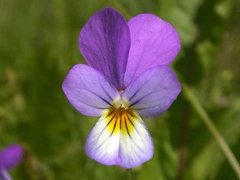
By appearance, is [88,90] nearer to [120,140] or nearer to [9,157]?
[120,140]

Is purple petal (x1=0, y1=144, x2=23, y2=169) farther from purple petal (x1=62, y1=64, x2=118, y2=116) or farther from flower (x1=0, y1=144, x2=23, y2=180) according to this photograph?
purple petal (x1=62, y1=64, x2=118, y2=116)

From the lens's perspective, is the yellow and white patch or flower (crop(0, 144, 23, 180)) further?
flower (crop(0, 144, 23, 180))

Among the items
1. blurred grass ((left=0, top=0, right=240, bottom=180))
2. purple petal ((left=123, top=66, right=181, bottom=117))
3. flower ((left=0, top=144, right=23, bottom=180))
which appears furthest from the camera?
blurred grass ((left=0, top=0, right=240, bottom=180))

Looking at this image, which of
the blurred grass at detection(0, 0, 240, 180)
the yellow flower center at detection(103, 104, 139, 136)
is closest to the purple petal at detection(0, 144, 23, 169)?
the blurred grass at detection(0, 0, 240, 180)

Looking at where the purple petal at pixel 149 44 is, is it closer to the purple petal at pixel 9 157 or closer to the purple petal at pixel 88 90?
the purple petal at pixel 88 90

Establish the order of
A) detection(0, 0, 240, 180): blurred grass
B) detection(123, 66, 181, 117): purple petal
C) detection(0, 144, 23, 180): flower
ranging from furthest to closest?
detection(0, 0, 240, 180): blurred grass, detection(0, 144, 23, 180): flower, detection(123, 66, 181, 117): purple petal

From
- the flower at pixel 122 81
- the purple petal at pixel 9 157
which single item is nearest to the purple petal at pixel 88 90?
the flower at pixel 122 81

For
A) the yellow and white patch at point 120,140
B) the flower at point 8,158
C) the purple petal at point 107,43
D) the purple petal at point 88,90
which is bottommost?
the flower at point 8,158

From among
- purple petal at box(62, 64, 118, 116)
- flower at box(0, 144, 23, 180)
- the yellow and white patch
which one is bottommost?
flower at box(0, 144, 23, 180)
